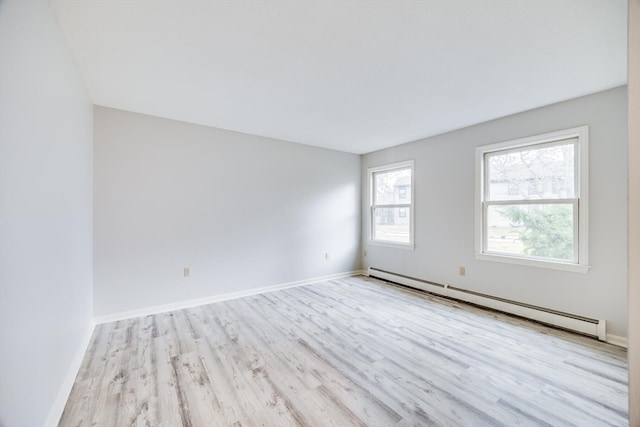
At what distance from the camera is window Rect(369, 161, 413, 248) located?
4.53 metres

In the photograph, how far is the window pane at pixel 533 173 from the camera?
2.86 meters

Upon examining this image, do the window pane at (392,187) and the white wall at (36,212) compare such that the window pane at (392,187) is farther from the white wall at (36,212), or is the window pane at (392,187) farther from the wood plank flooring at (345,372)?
the white wall at (36,212)

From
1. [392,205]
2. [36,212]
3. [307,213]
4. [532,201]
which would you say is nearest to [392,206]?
[392,205]

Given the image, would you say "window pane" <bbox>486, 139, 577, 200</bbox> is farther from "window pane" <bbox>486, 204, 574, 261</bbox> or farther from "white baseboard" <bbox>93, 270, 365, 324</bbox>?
"white baseboard" <bbox>93, 270, 365, 324</bbox>

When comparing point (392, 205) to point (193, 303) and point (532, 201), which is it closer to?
point (532, 201)

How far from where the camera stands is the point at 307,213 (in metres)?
4.59

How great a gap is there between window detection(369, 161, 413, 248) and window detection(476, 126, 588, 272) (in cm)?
117

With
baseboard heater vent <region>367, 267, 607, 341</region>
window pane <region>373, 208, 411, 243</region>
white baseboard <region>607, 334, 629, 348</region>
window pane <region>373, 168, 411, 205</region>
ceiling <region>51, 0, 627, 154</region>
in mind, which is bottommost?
white baseboard <region>607, 334, 629, 348</region>

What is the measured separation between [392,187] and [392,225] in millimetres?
694

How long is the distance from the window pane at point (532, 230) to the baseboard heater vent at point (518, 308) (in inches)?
23.4

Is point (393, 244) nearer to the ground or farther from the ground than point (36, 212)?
nearer to the ground

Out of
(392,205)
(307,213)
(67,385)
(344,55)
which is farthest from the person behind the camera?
(392,205)

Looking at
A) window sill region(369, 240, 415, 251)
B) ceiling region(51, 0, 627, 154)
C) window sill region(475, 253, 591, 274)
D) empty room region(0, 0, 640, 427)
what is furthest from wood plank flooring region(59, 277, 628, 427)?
ceiling region(51, 0, 627, 154)

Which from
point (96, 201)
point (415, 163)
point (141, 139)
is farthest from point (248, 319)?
point (415, 163)
